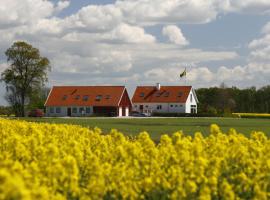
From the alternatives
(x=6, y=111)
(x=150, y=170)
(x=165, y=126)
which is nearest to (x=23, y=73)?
(x=6, y=111)

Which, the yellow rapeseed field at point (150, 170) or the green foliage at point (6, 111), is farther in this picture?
the green foliage at point (6, 111)

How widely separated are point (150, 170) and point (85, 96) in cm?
9476

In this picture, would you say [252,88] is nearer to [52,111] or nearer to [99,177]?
[52,111]

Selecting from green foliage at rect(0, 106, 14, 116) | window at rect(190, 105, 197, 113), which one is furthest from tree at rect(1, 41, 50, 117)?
window at rect(190, 105, 197, 113)

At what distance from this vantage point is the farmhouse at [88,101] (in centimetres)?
10000

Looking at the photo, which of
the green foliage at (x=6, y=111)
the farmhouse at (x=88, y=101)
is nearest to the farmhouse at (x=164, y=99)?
the farmhouse at (x=88, y=101)

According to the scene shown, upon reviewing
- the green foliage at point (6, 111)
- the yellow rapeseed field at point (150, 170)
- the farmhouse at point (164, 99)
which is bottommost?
the yellow rapeseed field at point (150, 170)

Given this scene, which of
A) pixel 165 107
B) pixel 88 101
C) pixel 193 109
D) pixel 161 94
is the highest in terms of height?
pixel 161 94

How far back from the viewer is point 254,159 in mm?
9922

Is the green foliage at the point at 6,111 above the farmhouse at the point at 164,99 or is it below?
below

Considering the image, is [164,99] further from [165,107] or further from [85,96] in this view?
[85,96]

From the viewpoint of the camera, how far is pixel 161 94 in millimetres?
115125

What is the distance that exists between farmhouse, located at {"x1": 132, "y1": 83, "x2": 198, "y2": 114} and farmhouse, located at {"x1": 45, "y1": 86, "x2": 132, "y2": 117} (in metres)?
10.6

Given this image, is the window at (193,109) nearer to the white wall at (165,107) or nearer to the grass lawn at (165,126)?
the white wall at (165,107)
